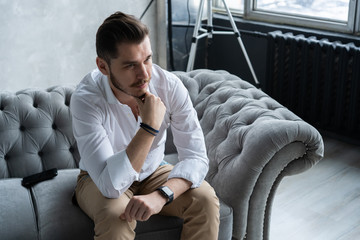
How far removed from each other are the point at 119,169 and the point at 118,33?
0.45 m

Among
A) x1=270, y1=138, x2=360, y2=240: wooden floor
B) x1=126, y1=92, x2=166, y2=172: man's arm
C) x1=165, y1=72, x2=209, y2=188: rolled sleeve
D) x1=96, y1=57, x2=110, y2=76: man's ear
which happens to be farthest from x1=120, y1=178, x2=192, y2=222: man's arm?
x1=270, y1=138, x2=360, y2=240: wooden floor

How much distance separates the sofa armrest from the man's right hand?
408 millimetres

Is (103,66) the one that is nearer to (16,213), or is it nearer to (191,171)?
(191,171)

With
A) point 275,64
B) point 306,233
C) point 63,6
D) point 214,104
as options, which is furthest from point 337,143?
point 63,6

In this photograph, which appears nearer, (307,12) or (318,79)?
(318,79)

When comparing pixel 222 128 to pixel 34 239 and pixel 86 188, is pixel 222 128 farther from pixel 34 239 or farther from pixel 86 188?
pixel 34 239

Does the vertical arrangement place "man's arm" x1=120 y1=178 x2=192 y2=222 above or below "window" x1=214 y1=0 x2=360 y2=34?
below

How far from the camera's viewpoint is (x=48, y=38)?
11.7ft

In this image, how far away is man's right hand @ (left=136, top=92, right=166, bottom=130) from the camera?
5.72ft

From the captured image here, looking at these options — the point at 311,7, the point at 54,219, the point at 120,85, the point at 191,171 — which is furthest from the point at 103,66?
the point at 311,7

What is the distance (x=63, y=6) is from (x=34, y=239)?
2126mm

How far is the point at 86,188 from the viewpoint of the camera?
1872 mm

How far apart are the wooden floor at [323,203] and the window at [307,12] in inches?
35.4

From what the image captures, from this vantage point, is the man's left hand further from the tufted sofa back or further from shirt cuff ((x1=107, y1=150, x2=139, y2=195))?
→ the tufted sofa back
